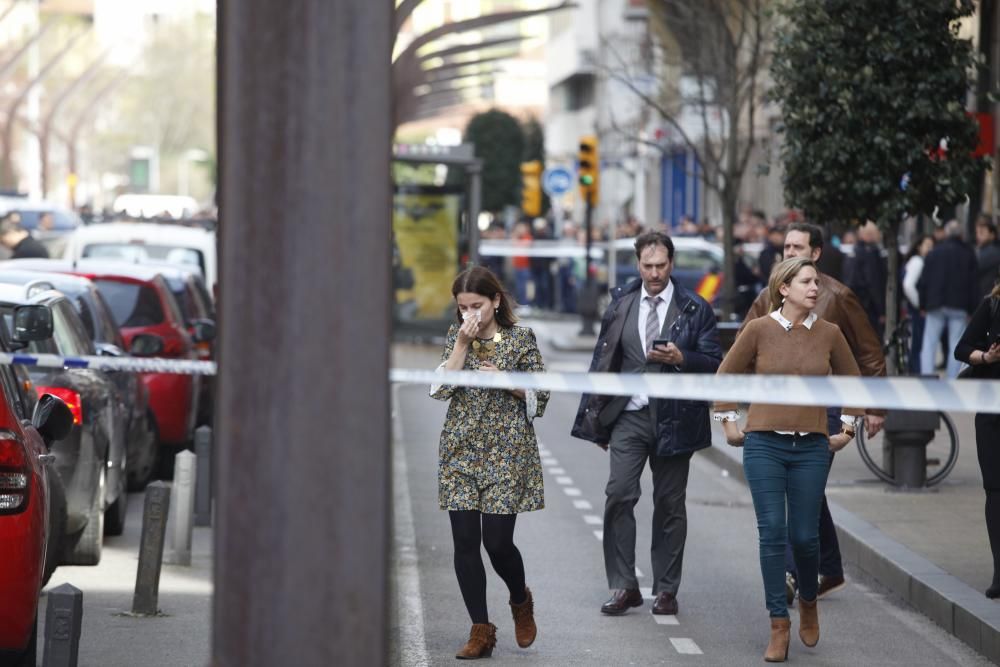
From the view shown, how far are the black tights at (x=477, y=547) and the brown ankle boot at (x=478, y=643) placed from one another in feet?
0.33

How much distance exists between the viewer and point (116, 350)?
40.6 ft

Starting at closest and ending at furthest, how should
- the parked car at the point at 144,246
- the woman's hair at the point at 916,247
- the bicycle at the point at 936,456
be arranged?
the bicycle at the point at 936,456 < the parked car at the point at 144,246 < the woman's hair at the point at 916,247

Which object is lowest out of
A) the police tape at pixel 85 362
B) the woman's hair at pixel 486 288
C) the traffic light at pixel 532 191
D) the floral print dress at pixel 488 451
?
the floral print dress at pixel 488 451

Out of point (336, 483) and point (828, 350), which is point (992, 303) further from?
point (336, 483)

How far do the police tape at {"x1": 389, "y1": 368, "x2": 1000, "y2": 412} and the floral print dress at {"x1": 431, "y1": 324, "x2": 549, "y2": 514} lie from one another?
1784mm

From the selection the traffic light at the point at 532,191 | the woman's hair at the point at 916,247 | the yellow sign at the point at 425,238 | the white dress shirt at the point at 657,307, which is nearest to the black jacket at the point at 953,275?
the woman's hair at the point at 916,247

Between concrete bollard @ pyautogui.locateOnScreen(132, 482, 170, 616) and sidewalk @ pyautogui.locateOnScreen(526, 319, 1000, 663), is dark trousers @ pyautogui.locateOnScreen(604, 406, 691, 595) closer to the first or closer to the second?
sidewalk @ pyautogui.locateOnScreen(526, 319, 1000, 663)

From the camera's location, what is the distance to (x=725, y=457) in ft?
53.6

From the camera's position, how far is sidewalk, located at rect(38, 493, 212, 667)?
8195 mm

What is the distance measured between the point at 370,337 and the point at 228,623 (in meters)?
0.57

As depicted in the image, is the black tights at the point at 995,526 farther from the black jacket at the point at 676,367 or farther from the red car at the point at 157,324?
the red car at the point at 157,324

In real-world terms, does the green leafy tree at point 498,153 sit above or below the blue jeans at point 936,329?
above

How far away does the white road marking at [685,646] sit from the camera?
336 inches

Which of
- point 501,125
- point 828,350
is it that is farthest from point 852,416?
point 501,125
